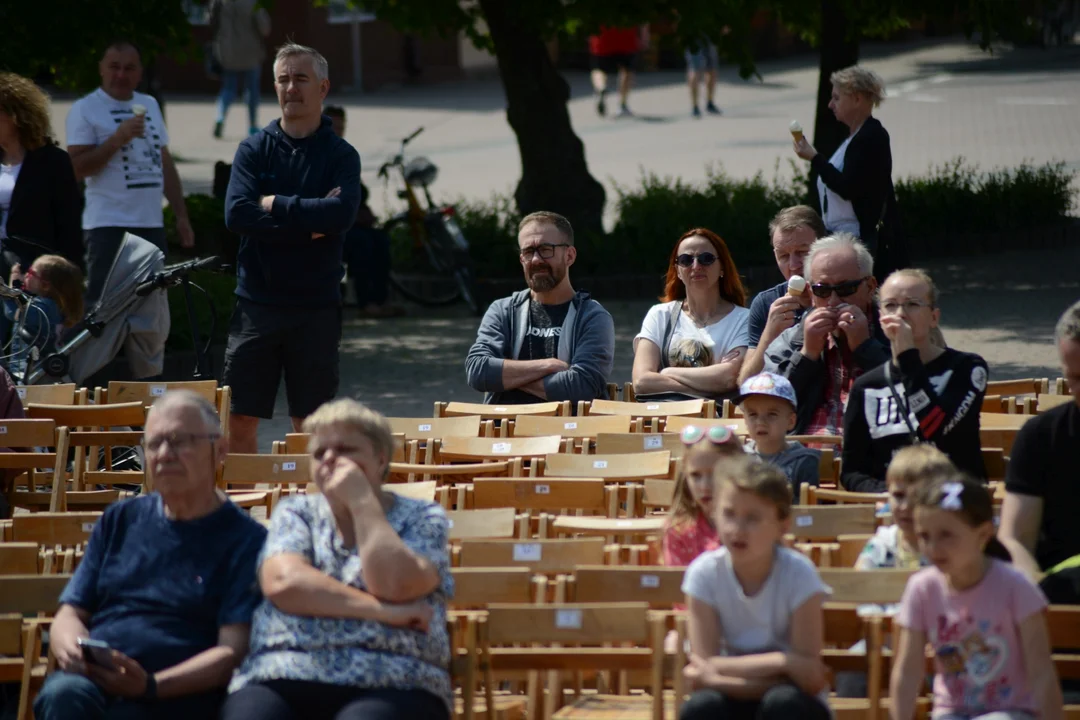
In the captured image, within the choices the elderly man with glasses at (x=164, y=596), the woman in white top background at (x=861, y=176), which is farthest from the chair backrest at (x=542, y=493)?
the woman in white top background at (x=861, y=176)

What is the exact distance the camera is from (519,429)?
7945 mm

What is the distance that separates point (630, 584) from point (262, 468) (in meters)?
2.44

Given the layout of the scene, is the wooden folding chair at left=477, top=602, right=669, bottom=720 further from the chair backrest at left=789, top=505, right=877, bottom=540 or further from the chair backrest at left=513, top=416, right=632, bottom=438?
the chair backrest at left=513, top=416, right=632, bottom=438

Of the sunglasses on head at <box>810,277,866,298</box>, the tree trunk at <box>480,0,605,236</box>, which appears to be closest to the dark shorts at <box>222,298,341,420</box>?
the sunglasses on head at <box>810,277,866,298</box>

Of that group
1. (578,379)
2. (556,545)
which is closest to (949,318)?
(578,379)

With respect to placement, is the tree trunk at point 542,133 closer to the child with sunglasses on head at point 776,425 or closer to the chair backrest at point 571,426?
the chair backrest at point 571,426

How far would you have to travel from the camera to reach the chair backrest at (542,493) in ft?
21.9

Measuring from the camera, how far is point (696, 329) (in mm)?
8453

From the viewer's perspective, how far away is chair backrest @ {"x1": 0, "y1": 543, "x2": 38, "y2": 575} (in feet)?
19.0

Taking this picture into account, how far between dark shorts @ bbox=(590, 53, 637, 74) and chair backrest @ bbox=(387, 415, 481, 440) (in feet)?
72.9

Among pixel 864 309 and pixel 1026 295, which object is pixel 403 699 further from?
pixel 1026 295

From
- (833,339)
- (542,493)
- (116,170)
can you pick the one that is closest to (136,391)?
(116,170)

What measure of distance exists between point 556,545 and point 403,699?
1.01 metres

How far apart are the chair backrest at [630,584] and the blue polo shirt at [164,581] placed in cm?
102
